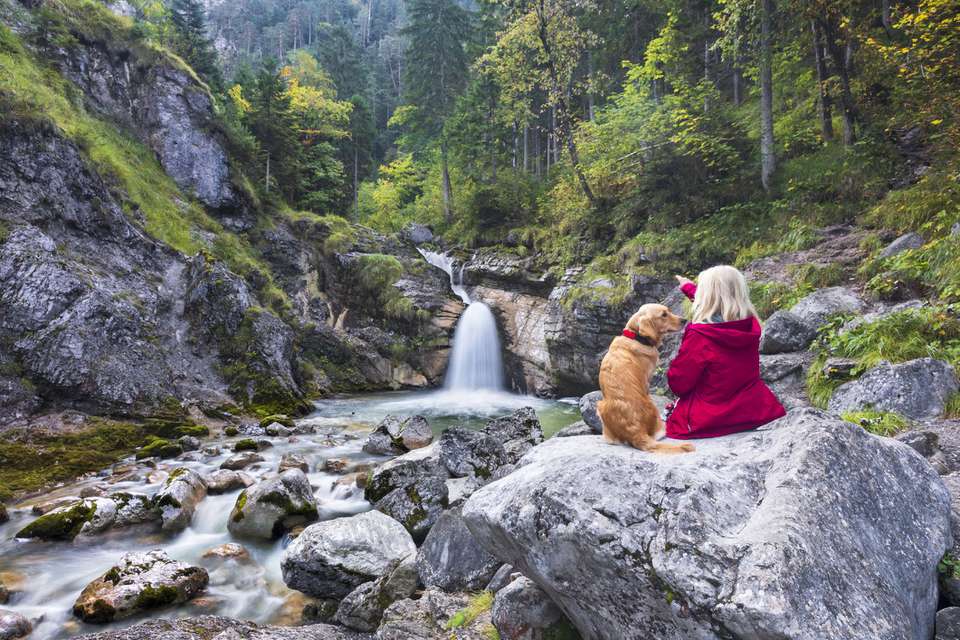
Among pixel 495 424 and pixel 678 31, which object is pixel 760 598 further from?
pixel 678 31

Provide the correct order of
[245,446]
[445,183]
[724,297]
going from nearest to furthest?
[724,297]
[245,446]
[445,183]

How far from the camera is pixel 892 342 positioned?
6973mm

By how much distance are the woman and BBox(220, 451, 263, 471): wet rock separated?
9.37 meters

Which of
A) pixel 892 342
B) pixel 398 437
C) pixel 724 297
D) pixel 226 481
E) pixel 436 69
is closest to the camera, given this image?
pixel 724 297

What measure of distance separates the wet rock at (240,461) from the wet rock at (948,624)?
34.7ft

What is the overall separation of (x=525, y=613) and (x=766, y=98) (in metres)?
15.7

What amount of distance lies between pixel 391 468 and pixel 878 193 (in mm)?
12947

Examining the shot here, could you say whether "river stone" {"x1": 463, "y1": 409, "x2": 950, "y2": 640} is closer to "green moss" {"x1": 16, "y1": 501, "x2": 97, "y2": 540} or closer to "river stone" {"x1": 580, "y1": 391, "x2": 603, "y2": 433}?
"river stone" {"x1": 580, "y1": 391, "x2": 603, "y2": 433}

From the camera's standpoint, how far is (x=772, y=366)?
847 centimetres

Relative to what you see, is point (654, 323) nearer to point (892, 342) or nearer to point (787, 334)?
point (892, 342)

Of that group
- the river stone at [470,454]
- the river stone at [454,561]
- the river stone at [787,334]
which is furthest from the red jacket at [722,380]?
the river stone at [787,334]

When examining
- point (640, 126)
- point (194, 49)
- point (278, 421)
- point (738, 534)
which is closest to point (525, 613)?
point (738, 534)

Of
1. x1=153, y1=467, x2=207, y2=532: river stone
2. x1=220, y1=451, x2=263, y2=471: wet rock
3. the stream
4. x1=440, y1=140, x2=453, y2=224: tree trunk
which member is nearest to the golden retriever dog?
the stream

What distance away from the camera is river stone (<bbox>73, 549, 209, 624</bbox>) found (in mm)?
5388
